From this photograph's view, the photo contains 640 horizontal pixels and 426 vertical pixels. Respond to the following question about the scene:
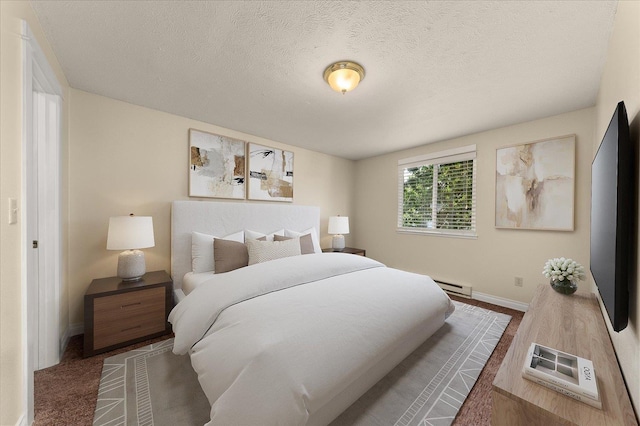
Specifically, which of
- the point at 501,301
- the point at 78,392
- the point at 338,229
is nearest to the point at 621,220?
the point at 501,301

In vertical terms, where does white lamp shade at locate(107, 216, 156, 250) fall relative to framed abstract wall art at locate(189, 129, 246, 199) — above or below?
below

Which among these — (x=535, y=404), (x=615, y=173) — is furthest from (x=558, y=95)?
(x=535, y=404)

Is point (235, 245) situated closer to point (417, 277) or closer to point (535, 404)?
point (417, 277)

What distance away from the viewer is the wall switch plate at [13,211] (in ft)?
3.84

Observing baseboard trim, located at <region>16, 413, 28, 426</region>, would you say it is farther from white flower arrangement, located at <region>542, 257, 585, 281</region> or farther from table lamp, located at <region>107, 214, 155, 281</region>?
white flower arrangement, located at <region>542, 257, 585, 281</region>

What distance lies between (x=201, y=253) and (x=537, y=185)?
13.1 feet

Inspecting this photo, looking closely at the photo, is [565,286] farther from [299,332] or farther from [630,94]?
[299,332]

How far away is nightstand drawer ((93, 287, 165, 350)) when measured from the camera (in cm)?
201

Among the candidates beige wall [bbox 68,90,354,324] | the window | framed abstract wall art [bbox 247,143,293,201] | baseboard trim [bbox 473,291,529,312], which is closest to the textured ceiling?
beige wall [bbox 68,90,354,324]

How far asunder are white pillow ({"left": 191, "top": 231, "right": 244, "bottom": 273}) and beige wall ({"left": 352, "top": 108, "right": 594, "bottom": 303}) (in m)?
2.97

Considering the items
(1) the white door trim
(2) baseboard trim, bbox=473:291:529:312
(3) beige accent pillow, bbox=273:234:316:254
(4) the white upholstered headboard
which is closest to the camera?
(1) the white door trim

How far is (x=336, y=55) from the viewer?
69.4 inches

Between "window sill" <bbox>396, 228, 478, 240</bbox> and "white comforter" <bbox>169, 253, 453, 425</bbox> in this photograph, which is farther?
"window sill" <bbox>396, 228, 478, 240</bbox>

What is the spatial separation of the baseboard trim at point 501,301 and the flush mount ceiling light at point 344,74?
3.19m
